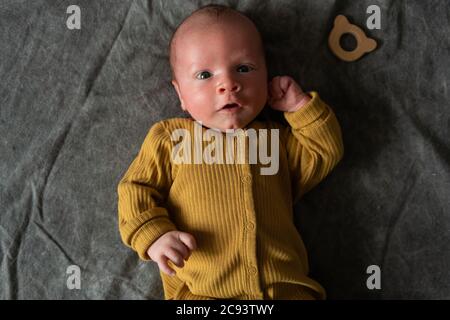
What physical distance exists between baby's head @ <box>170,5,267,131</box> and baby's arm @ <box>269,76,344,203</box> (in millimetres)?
73

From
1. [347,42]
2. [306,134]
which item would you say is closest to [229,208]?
[306,134]

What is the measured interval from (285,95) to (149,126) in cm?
39

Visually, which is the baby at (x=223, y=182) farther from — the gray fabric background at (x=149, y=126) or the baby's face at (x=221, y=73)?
the gray fabric background at (x=149, y=126)

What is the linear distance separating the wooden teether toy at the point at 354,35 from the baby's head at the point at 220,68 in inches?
9.3

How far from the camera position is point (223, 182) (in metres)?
1.20

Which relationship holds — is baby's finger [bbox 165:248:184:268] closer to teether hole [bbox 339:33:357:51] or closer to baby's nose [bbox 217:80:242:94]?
baby's nose [bbox 217:80:242:94]

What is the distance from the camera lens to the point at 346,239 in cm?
135

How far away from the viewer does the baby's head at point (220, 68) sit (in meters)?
1.17

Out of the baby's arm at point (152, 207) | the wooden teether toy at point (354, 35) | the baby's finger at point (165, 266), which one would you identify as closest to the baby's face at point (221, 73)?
the baby's arm at point (152, 207)

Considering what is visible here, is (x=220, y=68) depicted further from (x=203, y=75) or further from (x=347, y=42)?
(x=347, y=42)

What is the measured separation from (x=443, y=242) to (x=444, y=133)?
30 centimetres

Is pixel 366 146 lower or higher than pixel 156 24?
lower
